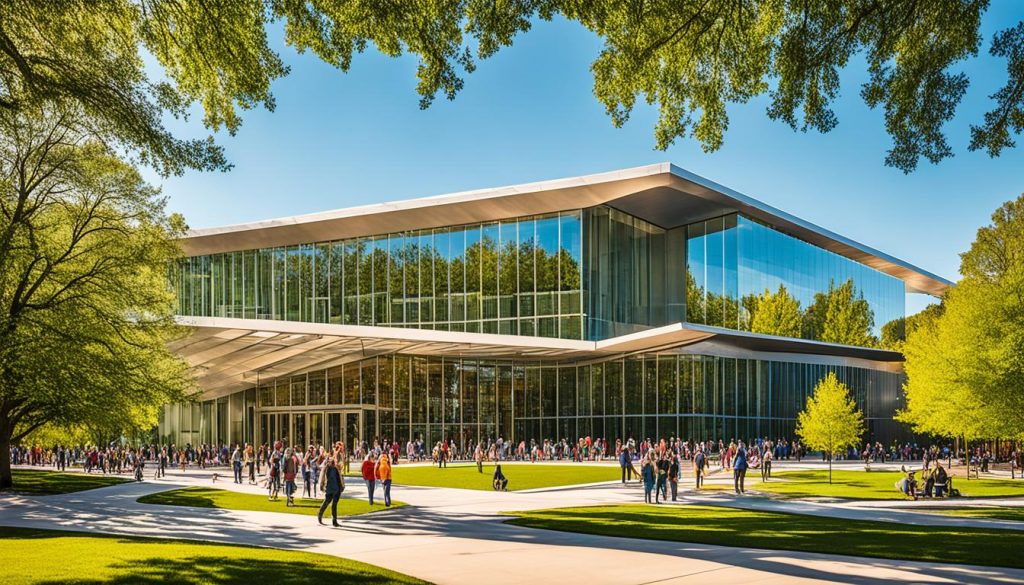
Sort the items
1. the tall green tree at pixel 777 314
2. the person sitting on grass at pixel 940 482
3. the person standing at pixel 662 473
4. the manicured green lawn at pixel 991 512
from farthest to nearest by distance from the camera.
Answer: the tall green tree at pixel 777 314, the person sitting on grass at pixel 940 482, the person standing at pixel 662 473, the manicured green lawn at pixel 991 512

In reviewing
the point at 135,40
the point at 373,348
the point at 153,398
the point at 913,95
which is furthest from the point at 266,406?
the point at 913,95

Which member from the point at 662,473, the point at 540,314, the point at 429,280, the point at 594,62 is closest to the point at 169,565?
the point at 594,62

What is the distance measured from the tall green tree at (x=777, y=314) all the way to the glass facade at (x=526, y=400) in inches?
87.7

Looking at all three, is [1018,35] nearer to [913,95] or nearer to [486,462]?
[913,95]

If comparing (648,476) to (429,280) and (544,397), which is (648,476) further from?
(429,280)

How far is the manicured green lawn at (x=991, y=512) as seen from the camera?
21.0 m

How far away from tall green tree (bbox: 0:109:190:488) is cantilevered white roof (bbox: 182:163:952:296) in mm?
15148

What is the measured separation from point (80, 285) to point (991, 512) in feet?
83.9

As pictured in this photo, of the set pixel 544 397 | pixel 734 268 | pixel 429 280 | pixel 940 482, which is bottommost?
pixel 940 482

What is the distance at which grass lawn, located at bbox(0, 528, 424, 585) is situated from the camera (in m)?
11.7

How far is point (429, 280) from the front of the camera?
2128 inches

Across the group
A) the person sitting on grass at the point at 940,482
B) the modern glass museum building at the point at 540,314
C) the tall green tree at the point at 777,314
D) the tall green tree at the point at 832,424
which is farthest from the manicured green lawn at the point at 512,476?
the tall green tree at the point at 777,314

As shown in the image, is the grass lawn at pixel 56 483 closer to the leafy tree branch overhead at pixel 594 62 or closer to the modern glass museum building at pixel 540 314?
the modern glass museum building at pixel 540 314

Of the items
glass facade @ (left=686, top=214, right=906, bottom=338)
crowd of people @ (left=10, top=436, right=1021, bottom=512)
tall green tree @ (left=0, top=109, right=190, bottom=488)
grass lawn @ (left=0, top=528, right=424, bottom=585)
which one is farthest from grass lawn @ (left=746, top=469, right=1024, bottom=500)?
tall green tree @ (left=0, top=109, right=190, bottom=488)
